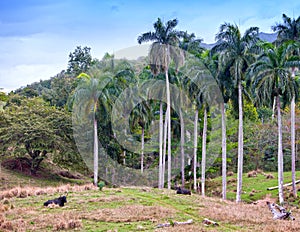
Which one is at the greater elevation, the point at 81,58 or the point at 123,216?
the point at 81,58

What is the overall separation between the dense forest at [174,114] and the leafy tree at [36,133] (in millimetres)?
119

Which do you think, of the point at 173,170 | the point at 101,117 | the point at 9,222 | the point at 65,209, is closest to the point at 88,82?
the point at 101,117

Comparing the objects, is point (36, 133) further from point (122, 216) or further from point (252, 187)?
point (122, 216)

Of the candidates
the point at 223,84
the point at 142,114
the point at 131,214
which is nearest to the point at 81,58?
the point at 142,114

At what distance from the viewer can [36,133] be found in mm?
42312

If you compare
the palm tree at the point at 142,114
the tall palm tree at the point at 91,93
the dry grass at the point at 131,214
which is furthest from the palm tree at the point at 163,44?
the dry grass at the point at 131,214

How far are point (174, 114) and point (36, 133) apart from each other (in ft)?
53.2

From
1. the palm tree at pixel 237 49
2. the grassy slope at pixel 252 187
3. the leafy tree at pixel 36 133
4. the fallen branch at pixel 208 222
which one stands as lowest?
the grassy slope at pixel 252 187

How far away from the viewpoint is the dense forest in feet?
102

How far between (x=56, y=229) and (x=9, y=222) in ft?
6.94

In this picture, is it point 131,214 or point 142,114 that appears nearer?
point 131,214

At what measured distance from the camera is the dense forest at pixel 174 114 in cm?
3117

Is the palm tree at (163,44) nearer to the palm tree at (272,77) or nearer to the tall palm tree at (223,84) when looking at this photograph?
the tall palm tree at (223,84)

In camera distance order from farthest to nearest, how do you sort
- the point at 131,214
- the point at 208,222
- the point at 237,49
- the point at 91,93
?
the point at 91,93 < the point at 237,49 < the point at 131,214 < the point at 208,222
